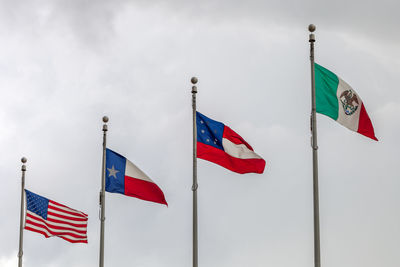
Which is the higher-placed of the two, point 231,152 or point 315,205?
point 231,152

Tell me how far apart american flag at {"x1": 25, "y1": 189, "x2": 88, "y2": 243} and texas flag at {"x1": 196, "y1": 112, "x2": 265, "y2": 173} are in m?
8.23

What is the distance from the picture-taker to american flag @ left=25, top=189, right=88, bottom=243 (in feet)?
125

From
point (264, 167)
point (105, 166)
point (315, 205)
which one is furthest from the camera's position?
point (105, 166)

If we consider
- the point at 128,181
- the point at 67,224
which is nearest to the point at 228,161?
the point at 128,181

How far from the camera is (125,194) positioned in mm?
35094

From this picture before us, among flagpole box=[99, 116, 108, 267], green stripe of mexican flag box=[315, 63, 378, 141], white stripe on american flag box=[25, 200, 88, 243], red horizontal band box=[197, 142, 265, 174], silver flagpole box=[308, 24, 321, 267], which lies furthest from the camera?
white stripe on american flag box=[25, 200, 88, 243]

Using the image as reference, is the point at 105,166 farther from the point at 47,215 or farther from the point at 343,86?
the point at 343,86

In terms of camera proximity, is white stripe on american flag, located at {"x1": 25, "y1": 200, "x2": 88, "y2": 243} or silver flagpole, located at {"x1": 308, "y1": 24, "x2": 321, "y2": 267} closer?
silver flagpole, located at {"x1": 308, "y1": 24, "x2": 321, "y2": 267}

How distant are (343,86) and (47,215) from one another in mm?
14807

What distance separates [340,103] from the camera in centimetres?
3011

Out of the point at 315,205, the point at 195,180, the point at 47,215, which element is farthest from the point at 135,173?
the point at 315,205

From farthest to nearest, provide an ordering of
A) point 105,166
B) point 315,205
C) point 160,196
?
point 105,166 → point 160,196 → point 315,205

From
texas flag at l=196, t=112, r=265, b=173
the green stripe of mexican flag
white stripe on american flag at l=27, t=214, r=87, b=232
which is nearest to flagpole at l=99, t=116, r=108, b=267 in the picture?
white stripe on american flag at l=27, t=214, r=87, b=232

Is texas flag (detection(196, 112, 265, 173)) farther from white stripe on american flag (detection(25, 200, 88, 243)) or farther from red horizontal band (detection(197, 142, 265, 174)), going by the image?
white stripe on american flag (detection(25, 200, 88, 243))
